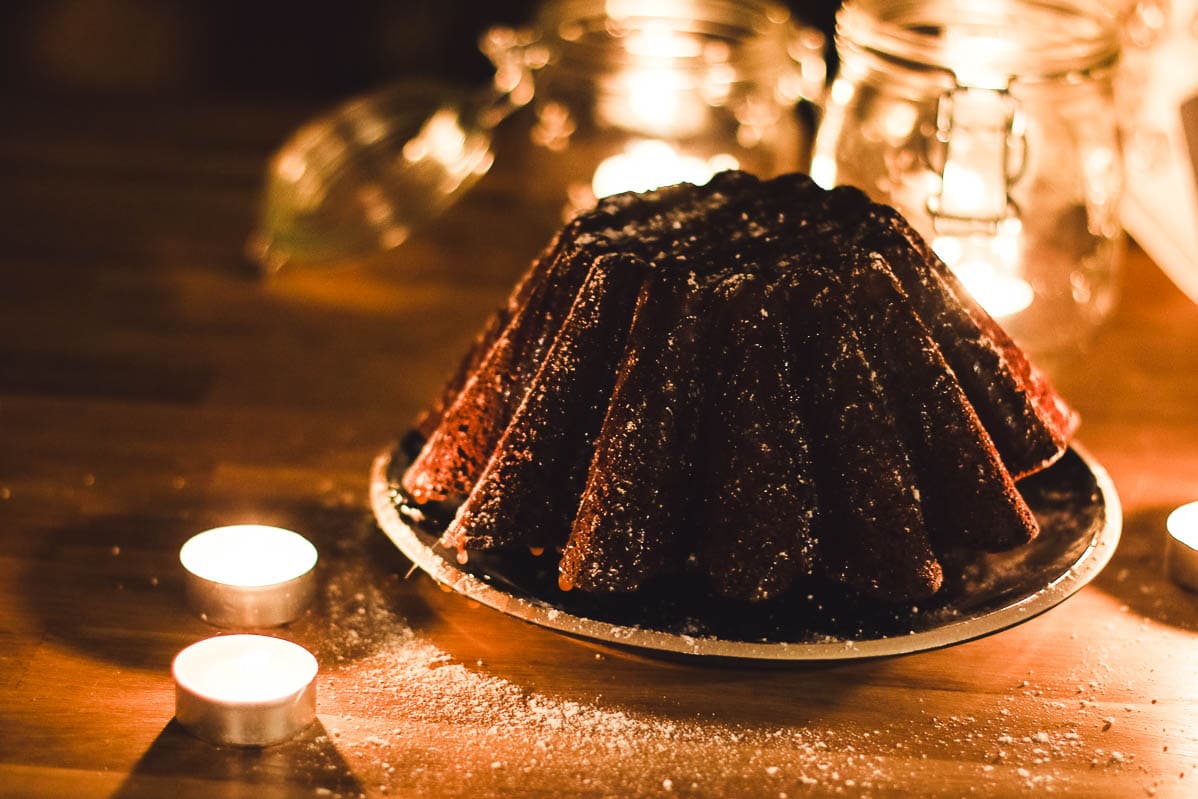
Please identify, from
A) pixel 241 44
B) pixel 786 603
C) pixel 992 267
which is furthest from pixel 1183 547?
pixel 241 44

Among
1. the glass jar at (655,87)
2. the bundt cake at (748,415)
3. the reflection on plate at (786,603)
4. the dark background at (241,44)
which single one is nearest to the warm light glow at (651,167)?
the glass jar at (655,87)

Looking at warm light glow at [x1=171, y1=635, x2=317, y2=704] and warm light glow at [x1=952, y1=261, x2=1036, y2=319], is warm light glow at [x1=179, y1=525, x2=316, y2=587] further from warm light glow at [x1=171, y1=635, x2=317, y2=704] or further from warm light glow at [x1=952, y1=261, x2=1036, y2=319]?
warm light glow at [x1=952, y1=261, x2=1036, y2=319]

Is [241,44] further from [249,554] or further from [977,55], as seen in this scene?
[249,554]

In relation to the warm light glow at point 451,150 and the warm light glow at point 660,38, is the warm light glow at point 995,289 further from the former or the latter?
the warm light glow at point 451,150

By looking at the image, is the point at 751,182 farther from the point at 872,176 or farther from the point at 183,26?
the point at 183,26

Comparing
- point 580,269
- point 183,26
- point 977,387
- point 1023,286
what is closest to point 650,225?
point 580,269
